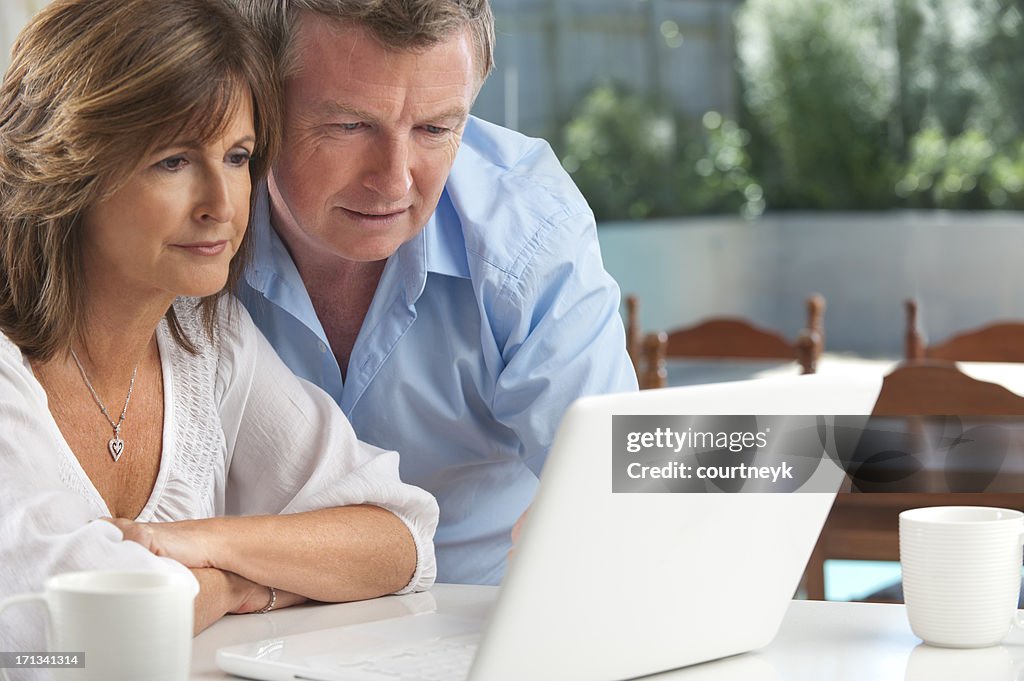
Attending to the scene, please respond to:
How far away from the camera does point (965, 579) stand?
109 centimetres

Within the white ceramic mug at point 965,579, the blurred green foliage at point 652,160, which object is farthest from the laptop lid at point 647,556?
the blurred green foliage at point 652,160

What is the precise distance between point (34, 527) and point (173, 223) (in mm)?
289

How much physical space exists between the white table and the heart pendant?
18cm

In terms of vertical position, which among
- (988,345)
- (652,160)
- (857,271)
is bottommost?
(857,271)

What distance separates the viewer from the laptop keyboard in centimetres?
99

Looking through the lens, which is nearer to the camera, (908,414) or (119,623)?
(119,623)

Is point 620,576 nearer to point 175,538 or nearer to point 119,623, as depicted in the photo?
point 119,623

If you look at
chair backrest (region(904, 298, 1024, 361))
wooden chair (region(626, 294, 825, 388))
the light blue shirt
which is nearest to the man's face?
the light blue shirt

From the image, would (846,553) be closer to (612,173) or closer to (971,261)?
(612,173)

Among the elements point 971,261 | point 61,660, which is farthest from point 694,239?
point 61,660

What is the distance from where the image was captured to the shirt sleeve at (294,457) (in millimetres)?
1325

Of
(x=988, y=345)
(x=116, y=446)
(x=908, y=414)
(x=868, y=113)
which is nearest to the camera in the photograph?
(x=116, y=446)

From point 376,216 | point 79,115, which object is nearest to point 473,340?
point 376,216

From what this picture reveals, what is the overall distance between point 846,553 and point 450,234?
134 cm
